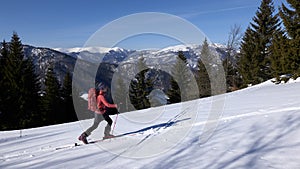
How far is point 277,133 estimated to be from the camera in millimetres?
5711

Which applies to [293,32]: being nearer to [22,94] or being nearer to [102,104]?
[102,104]

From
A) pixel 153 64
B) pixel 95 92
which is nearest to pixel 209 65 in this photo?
pixel 153 64

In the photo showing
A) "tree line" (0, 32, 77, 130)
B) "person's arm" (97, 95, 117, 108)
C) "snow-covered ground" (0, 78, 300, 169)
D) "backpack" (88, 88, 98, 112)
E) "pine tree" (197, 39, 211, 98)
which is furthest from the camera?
"pine tree" (197, 39, 211, 98)

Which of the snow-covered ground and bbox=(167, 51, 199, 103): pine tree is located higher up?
bbox=(167, 51, 199, 103): pine tree

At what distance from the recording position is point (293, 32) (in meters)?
16.7

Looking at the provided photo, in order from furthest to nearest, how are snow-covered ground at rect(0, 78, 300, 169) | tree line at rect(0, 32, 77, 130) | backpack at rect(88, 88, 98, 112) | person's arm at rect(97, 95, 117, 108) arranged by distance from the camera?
tree line at rect(0, 32, 77, 130) → backpack at rect(88, 88, 98, 112) → person's arm at rect(97, 95, 117, 108) → snow-covered ground at rect(0, 78, 300, 169)

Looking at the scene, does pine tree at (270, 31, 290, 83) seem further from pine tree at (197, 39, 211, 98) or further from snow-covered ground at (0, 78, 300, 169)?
pine tree at (197, 39, 211, 98)

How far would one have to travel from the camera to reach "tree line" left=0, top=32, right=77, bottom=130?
31.0m

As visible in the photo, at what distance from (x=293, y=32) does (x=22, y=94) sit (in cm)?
2958

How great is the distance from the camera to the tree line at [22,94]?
31.0 m

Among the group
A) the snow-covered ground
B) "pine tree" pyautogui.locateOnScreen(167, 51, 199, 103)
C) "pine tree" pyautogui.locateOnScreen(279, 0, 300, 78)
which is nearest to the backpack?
the snow-covered ground

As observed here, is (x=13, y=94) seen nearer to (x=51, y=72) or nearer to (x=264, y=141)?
(x=51, y=72)

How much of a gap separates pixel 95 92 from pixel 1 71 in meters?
29.5

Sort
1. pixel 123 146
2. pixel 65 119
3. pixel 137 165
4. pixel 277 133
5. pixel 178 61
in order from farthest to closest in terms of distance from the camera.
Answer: pixel 178 61
pixel 65 119
pixel 123 146
pixel 277 133
pixel 137 165
